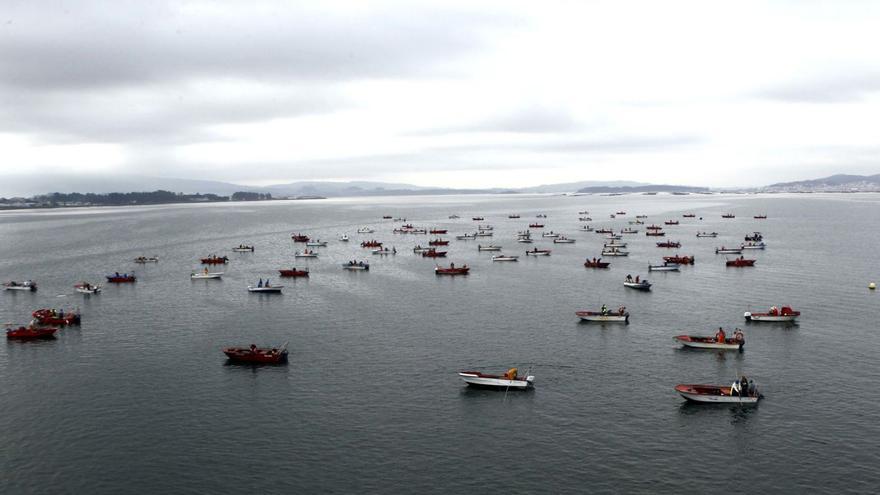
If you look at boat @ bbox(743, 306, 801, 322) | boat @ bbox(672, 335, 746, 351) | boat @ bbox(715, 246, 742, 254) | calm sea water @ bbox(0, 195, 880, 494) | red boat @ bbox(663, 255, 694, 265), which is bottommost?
calm sea water @ bbox(0, 195, 880, 494)

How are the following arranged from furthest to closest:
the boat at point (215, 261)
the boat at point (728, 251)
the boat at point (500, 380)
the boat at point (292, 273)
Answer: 1. the boat at point (728, 251)
2. the boat at point (215, 261)
3. the boat at point (292, 273)
4. the boat at point (500, 380)

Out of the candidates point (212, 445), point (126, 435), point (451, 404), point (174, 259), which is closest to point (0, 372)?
point (126, 435)

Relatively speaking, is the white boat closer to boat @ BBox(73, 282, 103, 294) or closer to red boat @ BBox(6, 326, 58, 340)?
boat @ BBox(73, 282, 103, 294)

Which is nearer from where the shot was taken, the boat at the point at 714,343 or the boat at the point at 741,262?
the boat at the point at 714,343

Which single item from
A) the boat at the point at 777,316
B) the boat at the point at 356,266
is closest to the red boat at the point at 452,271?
the boat at the point at 356,266

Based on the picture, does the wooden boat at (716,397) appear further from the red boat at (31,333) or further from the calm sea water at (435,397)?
the red boat at (31,333)

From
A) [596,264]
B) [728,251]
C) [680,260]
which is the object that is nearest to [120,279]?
[596,264]

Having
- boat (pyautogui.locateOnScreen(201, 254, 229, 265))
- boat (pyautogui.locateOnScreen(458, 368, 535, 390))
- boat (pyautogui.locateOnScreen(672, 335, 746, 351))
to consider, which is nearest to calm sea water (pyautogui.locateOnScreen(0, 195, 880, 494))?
boat (pyautogui.locateOnScreen(458, 368, 535, 390))

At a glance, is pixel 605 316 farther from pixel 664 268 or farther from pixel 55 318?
pixel 55 318
